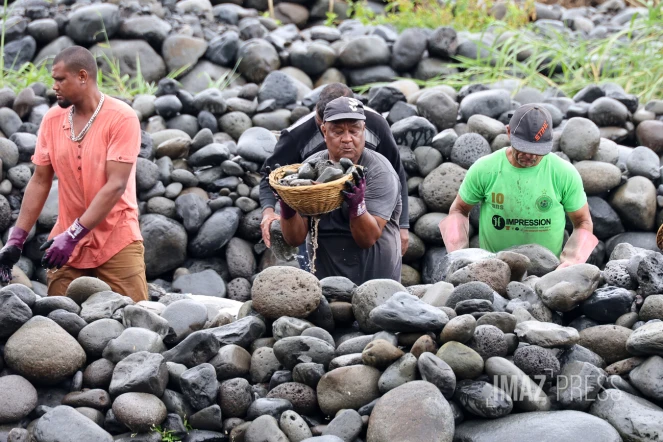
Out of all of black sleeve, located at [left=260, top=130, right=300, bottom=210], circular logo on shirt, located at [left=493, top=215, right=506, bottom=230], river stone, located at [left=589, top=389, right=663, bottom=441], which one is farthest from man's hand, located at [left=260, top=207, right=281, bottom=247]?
river stone, located at [left=589, top=389, right=663, bottom=441]

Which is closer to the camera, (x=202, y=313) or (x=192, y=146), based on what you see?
(x=202, y=313)

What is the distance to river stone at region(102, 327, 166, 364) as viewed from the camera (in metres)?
4.39

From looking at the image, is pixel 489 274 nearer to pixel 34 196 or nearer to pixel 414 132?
pixel 34 196

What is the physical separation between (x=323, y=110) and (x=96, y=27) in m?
5.78

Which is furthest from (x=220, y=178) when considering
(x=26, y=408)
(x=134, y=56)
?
(x=26, y=408)

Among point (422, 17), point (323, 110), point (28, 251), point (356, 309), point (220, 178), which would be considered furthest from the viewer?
point (422, 17)

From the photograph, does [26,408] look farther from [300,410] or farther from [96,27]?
[96,27]

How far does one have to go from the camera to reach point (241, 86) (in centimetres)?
1001

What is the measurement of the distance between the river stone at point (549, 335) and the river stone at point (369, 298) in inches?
25.9

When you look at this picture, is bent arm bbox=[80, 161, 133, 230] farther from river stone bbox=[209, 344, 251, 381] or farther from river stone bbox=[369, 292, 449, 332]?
river stone bbox=[369, 292, 449, 332]

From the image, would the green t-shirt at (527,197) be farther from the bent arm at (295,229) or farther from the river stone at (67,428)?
the river stone at (67,428)

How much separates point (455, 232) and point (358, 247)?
2.89 ft

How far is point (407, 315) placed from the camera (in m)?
4.23

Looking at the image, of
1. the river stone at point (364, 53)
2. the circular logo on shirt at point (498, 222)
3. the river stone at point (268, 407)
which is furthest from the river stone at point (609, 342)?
the river stone at point (364, 53)
